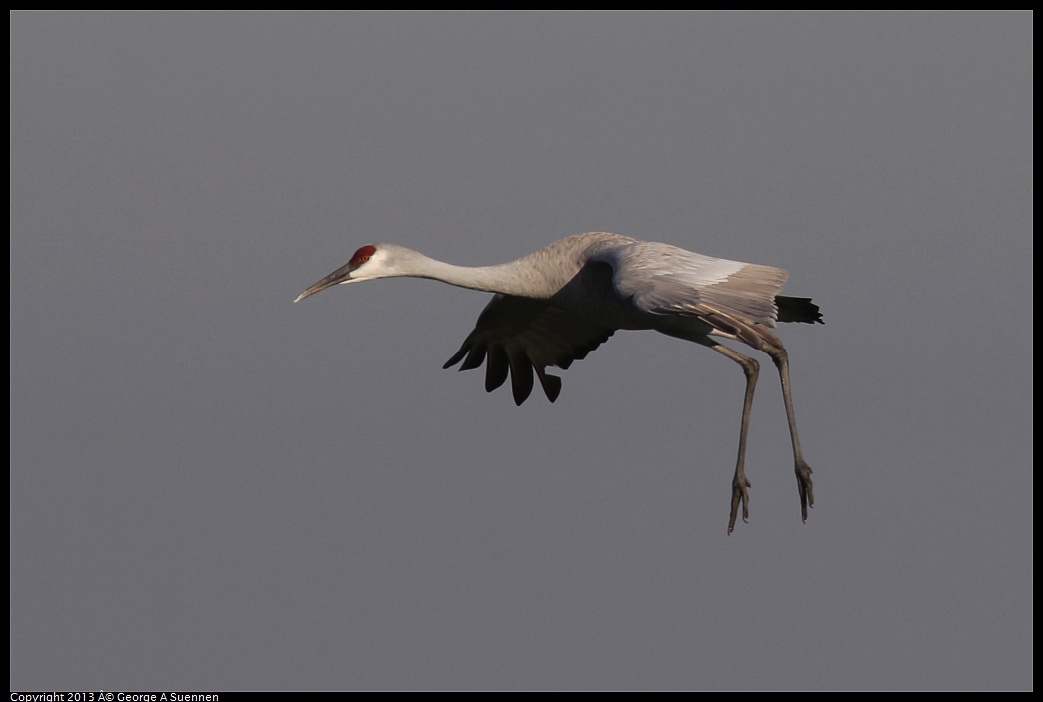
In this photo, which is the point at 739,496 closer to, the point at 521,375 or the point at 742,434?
the point at 742,434

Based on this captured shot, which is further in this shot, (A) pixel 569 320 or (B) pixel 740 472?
(A) pixel 569 320

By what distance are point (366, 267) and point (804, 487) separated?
3.73 m

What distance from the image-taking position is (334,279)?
42.6 ft

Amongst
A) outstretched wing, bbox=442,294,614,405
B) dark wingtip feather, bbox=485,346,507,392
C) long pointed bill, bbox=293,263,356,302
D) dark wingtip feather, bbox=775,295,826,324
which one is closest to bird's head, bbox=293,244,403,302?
long pointed bill, bbox=293,263,356,302

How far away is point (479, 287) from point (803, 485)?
2.91 m

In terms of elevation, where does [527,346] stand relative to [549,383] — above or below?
above

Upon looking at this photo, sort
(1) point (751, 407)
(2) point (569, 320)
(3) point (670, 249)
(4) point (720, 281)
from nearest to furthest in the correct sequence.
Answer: (4) point (720, 281) < (3) point (670, 249) < (1) point (751, 407) < (2) point (569, 320)

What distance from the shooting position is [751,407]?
13555mm

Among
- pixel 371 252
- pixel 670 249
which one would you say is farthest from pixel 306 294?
pixel 670 249

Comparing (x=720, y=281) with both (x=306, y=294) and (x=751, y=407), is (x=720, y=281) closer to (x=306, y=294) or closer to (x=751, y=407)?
(x=751, y=407)

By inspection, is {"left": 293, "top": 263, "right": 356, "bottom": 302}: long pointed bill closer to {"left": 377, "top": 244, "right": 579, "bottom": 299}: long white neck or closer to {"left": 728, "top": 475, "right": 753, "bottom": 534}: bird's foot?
{"left": 377, "top": 244, "right": 579, "bottom": 299}: long white neck

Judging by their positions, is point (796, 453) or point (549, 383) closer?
point (796, 453)

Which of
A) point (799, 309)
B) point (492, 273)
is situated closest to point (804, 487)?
point (799, 309)

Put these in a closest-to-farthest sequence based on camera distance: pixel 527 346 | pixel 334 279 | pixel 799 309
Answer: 1. pixel 334 279
2. pixel 799 309
3. pixel 527 346
